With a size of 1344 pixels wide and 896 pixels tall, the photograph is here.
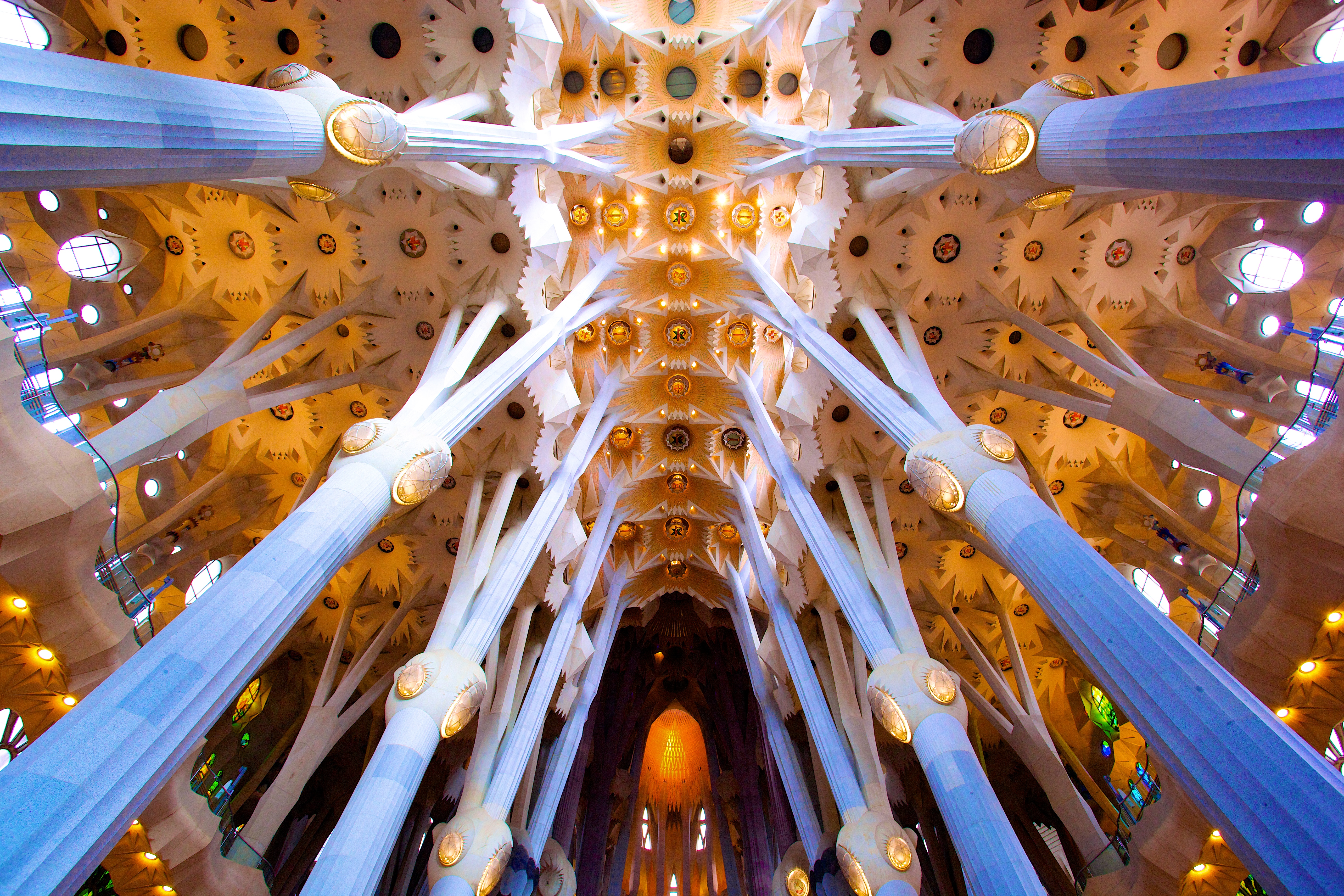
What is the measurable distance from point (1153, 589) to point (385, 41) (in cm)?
2118

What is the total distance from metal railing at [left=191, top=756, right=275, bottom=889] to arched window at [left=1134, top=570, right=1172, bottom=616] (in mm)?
20235

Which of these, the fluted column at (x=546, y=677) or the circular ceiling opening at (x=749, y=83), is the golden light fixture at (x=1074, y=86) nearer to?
the circular ceiling opening at (x=749, y=83)

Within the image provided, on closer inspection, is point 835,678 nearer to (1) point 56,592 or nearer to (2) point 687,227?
(2) point 687,227

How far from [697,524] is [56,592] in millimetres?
17719

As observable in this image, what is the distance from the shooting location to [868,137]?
1016 cm

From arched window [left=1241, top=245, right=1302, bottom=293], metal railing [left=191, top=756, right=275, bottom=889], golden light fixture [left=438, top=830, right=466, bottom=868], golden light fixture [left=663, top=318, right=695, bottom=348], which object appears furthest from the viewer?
golden light fixture [left=663, top=318, right=695, bottom=348]

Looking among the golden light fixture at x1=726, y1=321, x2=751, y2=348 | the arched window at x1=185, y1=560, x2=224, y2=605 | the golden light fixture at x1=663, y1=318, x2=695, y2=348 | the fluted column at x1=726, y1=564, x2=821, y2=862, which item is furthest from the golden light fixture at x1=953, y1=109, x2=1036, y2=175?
the arched window at x1=185, y1=560, x2=224, y2=605

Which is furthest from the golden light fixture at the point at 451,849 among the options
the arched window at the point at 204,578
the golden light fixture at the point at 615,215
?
the golden light fixture at the point at 615,215

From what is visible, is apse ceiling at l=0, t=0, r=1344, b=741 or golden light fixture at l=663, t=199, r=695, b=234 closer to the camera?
apse ceiling at l=0, t=0, r=1344, b=741

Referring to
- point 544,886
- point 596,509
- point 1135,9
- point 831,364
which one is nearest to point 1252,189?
point 831,364

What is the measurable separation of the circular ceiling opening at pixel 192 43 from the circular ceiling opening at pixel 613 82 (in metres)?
8.68

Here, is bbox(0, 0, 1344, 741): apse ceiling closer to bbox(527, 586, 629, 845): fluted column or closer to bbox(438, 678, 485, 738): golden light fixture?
bbox(527, 586, 629, 845): fluted column

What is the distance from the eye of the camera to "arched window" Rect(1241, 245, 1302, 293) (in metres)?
14.4

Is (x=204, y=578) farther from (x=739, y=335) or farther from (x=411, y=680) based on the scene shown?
(x=739, y=335)
